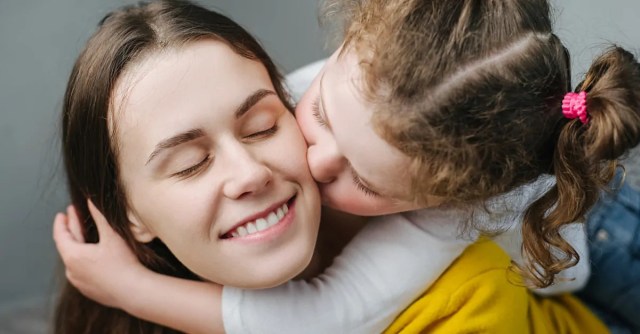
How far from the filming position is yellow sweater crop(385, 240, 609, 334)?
3.46 ft

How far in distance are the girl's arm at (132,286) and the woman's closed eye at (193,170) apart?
0.20 m

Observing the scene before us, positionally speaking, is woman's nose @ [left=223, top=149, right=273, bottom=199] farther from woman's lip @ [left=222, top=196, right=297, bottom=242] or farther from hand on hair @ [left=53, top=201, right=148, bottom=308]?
hand on hair @ [left=53, top=201, right=148, bottom=308]

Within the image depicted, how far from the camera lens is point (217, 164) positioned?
97cm

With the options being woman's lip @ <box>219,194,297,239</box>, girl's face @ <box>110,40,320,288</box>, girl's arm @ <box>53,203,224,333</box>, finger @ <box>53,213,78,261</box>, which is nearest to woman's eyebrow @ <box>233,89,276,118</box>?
girl's face @ <box>110,40,320,288</box>

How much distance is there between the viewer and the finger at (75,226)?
125 cm

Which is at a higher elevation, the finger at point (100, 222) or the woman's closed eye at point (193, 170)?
the woman's closed eye at point (193, 170)

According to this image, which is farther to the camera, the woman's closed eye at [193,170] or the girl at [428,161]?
the woman's closed eye at [193,170]

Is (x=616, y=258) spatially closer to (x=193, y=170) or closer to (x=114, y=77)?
(x=193, y=170)

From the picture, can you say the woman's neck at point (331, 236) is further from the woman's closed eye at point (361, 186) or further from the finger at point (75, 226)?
the finger at point (75, 226)

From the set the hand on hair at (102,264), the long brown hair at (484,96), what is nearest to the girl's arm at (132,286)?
the hand on hair at (102,264)

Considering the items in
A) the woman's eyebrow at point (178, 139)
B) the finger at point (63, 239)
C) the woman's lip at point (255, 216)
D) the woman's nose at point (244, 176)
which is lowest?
the finger at point (63, 239)

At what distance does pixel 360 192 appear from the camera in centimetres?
97

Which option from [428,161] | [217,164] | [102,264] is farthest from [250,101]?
[102,264]

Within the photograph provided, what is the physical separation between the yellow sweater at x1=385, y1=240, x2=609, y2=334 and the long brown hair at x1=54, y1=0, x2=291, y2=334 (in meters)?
0.34
